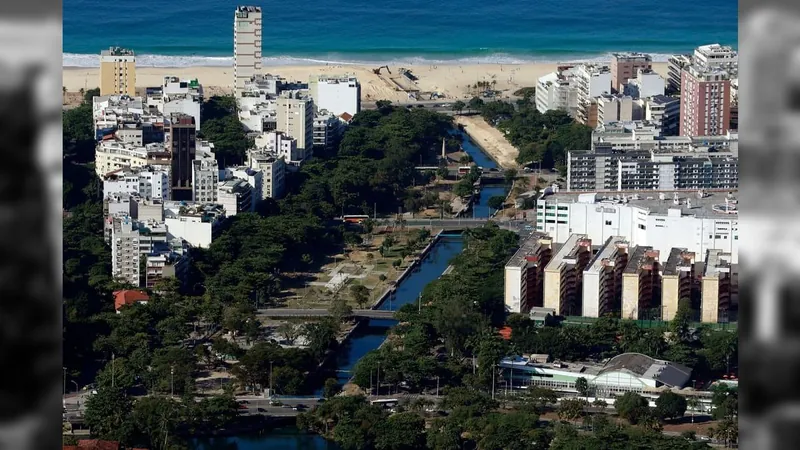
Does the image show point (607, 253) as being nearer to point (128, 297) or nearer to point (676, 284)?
point (676, 284)

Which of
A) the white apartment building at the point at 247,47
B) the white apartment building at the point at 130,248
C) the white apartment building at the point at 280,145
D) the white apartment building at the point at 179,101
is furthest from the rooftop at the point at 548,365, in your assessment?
the white apartment building at the point at 247,47

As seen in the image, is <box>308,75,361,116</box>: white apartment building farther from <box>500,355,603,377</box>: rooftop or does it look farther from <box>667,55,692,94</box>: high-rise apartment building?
<box>500,355,603,377</box>: rooftop

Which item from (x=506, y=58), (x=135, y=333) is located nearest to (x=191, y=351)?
(x=135, y=333)

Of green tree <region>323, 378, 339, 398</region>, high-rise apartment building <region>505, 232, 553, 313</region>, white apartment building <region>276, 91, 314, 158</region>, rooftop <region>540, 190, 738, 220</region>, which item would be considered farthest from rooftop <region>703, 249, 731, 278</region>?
white apartment building <region>276, 91, 314, 158</region>

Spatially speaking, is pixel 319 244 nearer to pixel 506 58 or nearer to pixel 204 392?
pixel 204 392

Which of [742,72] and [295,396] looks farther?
[295,396]

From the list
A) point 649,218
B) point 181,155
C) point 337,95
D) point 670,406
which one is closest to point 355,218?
point 181,155
